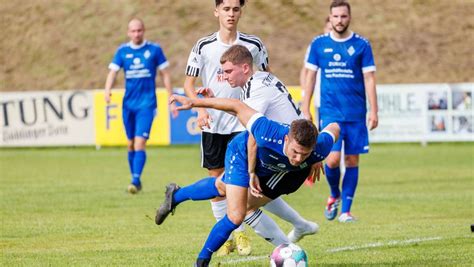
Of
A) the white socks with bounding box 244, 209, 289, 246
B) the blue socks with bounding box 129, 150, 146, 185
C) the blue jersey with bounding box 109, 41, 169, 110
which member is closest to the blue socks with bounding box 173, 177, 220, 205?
the white socks with bounding box 244, 209, 289, 246

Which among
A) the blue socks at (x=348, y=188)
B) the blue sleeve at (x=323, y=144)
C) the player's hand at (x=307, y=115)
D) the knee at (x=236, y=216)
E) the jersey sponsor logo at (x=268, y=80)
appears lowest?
the blue socks at (x=348, y=188)

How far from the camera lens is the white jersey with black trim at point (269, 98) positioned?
26.0 ft

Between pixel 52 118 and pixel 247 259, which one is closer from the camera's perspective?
pixel 247 259

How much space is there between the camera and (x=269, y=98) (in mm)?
7953

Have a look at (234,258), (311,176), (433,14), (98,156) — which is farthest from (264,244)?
(433,14)

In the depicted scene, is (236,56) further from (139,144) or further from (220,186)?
(139,144)

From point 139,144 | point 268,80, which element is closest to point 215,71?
point 268,80

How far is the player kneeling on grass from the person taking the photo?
733 centimetres

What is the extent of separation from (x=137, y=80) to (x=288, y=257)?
8.74 metres

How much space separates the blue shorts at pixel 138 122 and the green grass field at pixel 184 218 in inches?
34.0

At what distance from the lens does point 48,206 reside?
13453mm

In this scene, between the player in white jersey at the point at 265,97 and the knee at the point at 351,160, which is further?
the knee at the point at 351,160

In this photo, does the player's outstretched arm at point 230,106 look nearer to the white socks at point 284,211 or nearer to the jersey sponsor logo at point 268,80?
the jersey sponsor logo at point 268,80

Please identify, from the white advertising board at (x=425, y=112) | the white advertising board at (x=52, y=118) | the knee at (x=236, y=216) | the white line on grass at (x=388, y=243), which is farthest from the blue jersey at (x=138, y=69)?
the white advertising board at (x=52, y=118)
